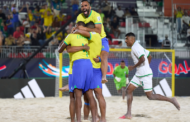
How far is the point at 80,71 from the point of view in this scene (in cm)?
586

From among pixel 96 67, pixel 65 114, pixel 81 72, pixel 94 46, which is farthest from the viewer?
pixel 65 114

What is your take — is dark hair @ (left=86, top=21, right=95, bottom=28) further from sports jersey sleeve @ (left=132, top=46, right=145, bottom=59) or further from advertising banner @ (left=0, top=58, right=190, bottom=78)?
advertising banner @ (left=0, top=58, right=190, bottom=78)

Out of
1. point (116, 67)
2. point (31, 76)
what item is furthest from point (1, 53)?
point (116, 67)

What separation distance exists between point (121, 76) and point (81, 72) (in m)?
6.11

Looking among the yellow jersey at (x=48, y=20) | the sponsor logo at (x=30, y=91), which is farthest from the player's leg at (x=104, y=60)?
the yellow jersey at (x=48, y=20)

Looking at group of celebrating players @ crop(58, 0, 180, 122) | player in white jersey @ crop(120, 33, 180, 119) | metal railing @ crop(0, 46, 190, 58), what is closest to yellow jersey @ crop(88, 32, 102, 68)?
group of celebrating players @ crop(58, 0, 180, 122)

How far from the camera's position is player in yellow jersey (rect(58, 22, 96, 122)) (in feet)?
19.3

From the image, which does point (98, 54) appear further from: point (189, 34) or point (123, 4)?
point (123, 4)

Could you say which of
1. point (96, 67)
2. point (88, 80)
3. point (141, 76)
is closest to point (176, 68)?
point (141, 76)

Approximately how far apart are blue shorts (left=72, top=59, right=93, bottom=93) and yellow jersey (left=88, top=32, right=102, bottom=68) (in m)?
0.46

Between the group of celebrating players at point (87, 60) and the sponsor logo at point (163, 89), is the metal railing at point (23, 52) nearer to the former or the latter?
the sponsor logo at point (163, 89)

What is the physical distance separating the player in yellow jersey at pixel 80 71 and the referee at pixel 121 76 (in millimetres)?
5739

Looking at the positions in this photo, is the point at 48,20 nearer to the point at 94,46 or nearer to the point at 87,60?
the point at 94,46

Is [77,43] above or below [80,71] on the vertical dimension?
above
